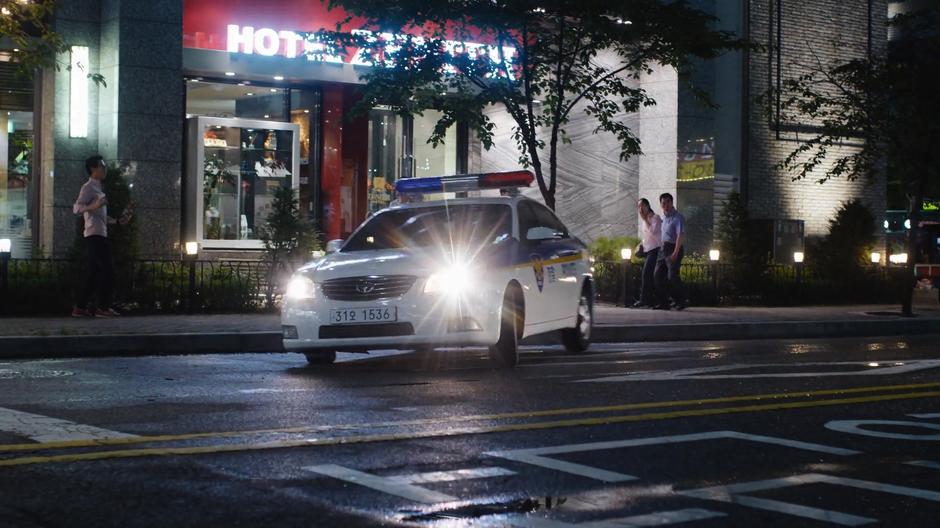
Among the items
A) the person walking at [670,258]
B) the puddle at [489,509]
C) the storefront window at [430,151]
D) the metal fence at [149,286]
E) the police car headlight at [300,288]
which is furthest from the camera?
the storefront window at [430,151]

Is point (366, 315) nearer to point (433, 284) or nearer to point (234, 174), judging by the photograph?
point (433, 284)

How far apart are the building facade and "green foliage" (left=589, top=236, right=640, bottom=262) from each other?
2.02 meters

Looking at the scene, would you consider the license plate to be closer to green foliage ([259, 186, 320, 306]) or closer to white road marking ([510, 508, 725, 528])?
white road marking ([510, 508, 725, 528])

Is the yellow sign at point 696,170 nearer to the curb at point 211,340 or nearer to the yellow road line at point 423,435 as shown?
the curb at point 211,340

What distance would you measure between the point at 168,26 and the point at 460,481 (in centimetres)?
1865

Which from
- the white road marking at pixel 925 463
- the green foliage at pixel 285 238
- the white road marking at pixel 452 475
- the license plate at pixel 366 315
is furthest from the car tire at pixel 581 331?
the white road marking at pixel 452 475

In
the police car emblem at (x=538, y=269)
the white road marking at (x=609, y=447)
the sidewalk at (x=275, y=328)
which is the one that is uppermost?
the police car emblem at (x=538, y=269)

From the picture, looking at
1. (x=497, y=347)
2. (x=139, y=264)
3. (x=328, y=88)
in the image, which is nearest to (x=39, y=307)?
(x=139, y=264)

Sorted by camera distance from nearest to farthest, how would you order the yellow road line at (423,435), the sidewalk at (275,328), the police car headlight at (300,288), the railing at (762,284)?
1. the yellow road line at (423,435)
2. the police car headlight at (300,288)
3. the sidewalk at (275,328)
4. the railing at (762,284)

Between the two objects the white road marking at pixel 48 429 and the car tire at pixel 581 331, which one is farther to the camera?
the car tire at pixel 581 331

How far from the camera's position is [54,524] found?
5.13 m

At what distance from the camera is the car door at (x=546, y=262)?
44.1 feet

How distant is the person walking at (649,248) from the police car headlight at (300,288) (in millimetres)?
10340

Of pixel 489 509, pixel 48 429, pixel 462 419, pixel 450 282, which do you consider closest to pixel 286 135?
pixel 450 282
